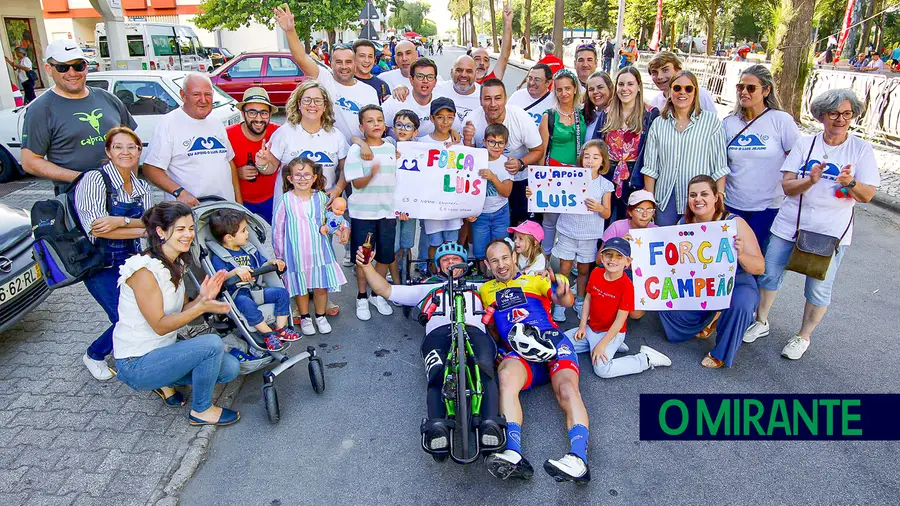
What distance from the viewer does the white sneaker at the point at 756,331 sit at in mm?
4945

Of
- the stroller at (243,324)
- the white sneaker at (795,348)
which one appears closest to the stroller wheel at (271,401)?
the stroller at (243,324)

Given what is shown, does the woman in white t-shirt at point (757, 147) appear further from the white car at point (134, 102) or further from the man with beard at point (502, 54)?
the white car at point (134, 102)

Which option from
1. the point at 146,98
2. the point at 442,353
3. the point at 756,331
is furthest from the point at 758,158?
the point at 146,98

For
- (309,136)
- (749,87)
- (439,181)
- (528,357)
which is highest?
(749,87)


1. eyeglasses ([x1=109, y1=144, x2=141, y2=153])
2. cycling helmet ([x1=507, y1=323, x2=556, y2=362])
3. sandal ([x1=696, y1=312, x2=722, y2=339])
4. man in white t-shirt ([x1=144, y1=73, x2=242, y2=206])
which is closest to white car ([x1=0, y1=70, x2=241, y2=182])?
man in white t-shirt ([x1=144, y1=73, x2=242, y2=206])

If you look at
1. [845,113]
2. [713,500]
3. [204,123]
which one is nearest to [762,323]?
[845,113]

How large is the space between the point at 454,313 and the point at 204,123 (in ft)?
9.25

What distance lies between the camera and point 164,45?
2317cm

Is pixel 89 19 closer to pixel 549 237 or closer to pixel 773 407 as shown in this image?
pixel 549 237

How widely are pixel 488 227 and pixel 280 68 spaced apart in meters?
13.0

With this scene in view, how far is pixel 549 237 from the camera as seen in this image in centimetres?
594

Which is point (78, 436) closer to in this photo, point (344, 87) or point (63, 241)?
point (63, 241)

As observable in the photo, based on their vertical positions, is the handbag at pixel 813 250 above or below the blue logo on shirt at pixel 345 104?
below

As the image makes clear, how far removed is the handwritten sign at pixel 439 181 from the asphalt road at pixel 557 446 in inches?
45.9
